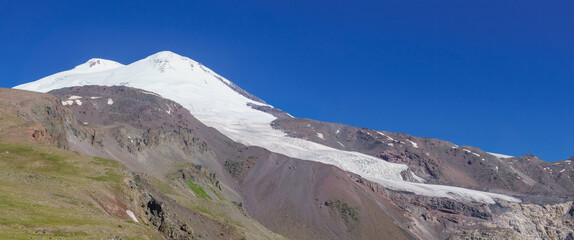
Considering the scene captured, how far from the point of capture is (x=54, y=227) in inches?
1345

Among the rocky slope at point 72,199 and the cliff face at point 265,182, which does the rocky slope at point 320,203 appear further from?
the rocky slope at point 72,199

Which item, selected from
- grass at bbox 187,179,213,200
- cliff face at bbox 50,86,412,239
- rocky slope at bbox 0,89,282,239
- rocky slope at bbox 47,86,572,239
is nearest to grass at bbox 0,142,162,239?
rocky slope at bbox 0,89,282,239

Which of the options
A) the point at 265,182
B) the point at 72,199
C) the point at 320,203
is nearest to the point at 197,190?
the point at 265,182

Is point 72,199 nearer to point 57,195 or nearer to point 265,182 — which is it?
point 57,195

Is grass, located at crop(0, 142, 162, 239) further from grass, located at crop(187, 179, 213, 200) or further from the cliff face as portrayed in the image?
grass, located at crop(187, 179, 213, 200)

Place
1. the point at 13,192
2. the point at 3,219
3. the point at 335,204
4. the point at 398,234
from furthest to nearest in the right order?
the point at 335,204 → the point at 398,234 → the point at 13,192 → the point at 3,219

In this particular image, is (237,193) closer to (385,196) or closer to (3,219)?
(385,196)

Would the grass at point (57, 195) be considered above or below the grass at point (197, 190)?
below

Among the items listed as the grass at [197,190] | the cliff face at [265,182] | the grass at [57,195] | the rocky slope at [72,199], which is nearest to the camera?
the grass at [57,195]

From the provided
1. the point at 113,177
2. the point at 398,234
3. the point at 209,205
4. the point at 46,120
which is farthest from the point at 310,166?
the point at 113,177

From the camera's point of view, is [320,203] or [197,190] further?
[320,203]

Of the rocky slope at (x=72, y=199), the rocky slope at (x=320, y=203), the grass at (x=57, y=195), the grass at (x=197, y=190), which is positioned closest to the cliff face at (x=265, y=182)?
the rocky slope at (x=320, y=203)

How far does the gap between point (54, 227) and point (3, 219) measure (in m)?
3.26

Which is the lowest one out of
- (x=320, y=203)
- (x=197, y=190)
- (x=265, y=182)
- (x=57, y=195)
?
(x=57, y=195)
